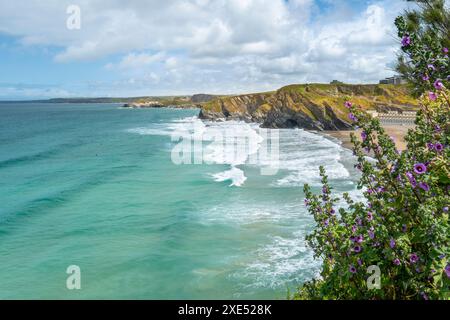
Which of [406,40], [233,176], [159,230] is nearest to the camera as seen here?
[406,40]

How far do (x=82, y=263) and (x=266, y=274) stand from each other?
752 cm

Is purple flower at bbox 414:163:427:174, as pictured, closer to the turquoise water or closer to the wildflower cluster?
the wildflower cluster

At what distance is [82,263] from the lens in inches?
653

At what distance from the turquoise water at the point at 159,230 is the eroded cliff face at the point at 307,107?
24.1 m

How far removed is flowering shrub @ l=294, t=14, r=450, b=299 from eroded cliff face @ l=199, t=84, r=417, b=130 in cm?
4434

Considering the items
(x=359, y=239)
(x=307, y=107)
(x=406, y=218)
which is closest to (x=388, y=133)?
(x=307, y=107)

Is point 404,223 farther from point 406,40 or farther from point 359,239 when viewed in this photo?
point 406,40

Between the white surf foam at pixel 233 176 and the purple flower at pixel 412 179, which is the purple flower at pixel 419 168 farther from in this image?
the white surf foam at pixel 233 176

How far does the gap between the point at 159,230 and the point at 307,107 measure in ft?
202

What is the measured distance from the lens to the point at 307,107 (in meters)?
77.4

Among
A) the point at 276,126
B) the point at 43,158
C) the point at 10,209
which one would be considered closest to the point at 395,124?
the point at 276,126

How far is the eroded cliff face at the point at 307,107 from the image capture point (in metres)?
72.0

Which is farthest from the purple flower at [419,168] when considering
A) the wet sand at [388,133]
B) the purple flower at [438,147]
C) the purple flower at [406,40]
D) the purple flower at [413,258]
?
the wet sand at [388,133]

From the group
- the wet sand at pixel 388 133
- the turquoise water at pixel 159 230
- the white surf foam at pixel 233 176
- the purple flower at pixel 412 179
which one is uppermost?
the purple flower at pixel 412 179
